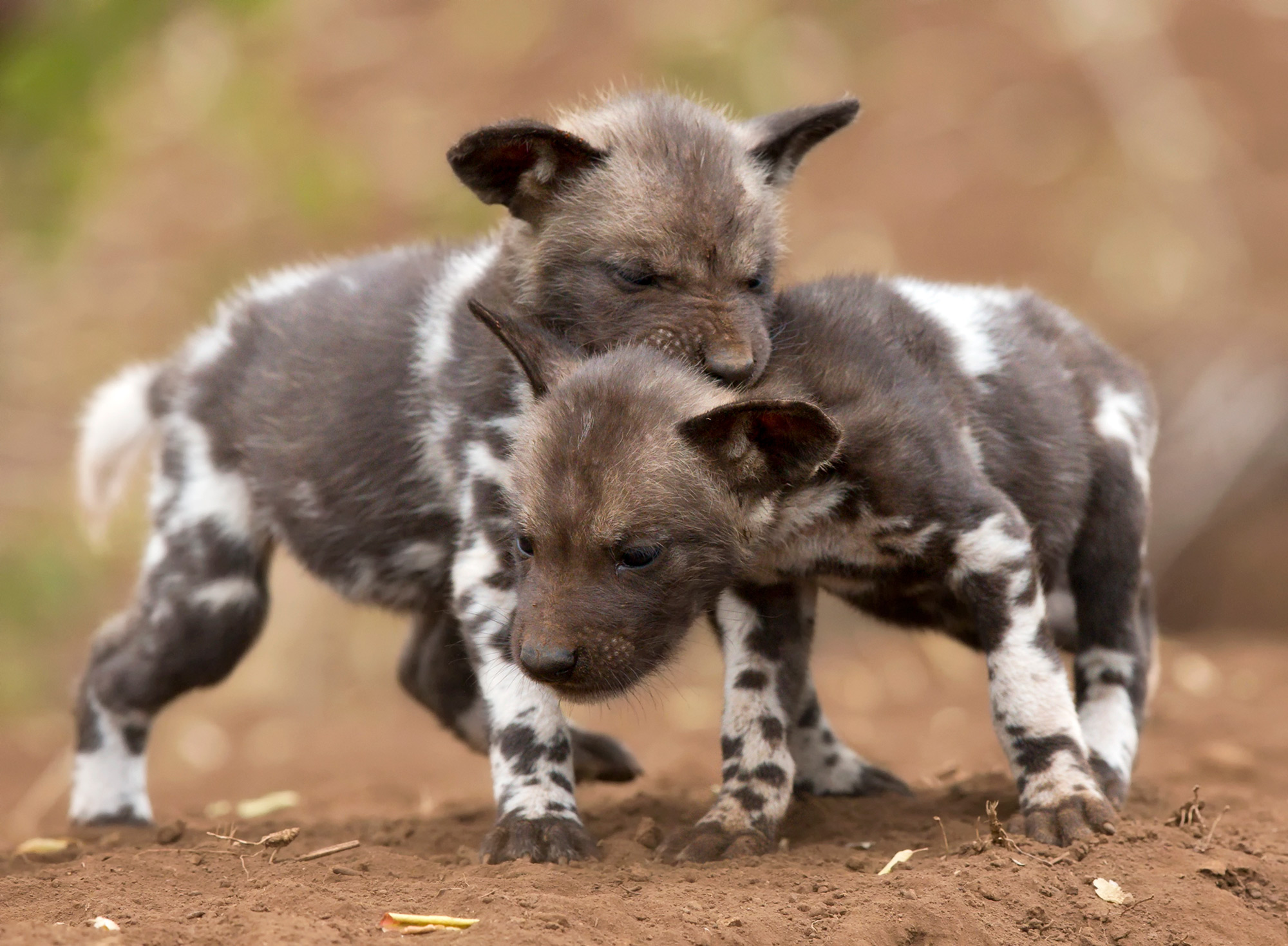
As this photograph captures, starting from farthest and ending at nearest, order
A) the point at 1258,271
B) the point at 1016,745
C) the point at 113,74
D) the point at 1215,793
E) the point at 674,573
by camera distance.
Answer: the point at 1258,271 → the point at 113,74 → the point at 1215,793 → the point at 1016,745 → the point at 674,573

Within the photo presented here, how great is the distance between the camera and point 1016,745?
464 centimetres

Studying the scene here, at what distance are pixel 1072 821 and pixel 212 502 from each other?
329cm

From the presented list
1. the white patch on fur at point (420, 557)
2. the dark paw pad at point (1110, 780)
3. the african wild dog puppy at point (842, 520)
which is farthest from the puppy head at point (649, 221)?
the dark paw pad at point (1110, 780)

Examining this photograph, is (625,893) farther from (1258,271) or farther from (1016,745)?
(1258,271)

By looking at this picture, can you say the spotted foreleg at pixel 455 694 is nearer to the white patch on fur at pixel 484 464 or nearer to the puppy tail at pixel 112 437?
the white patch on fur at pixel 484 464

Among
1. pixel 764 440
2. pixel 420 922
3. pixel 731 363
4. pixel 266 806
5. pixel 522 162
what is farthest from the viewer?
pixel 266 806

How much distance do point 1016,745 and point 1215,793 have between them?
1281 mm

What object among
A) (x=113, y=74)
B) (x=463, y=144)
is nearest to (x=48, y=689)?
(x=113, y=74)

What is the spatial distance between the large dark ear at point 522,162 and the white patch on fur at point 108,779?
8.11 feet

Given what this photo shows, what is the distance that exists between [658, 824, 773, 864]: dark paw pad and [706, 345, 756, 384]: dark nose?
1.28 metres

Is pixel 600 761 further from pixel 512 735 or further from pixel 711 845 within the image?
pixel 711 845

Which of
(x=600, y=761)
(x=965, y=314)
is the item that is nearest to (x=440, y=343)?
(x=600, y=761)

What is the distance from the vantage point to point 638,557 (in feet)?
14.1

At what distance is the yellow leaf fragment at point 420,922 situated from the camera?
144 inches
